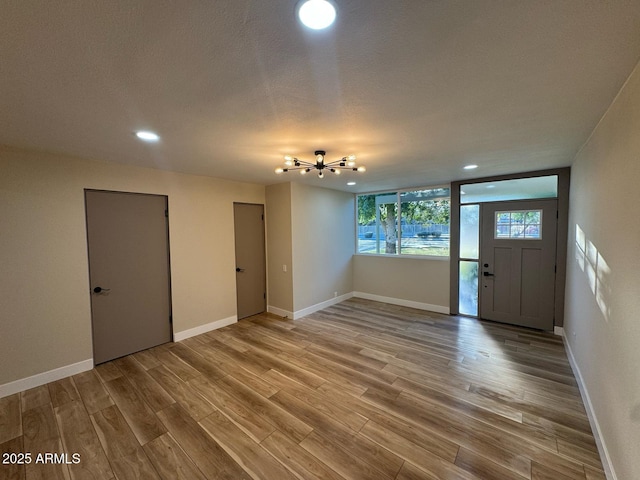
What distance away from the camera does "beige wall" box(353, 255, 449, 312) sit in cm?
502

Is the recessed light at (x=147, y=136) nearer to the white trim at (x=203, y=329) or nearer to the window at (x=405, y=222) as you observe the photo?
the white trim at (x=203, y=329)

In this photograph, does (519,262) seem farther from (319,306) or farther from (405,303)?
(319,306)

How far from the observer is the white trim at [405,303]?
503cm

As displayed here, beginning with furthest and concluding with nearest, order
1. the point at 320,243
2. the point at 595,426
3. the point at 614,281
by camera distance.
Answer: the point at 320,243, the point at 595,426, the point at 614,281

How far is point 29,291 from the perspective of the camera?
8.91 ft

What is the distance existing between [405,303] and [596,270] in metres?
3.54

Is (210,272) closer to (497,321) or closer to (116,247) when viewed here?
(116,247)

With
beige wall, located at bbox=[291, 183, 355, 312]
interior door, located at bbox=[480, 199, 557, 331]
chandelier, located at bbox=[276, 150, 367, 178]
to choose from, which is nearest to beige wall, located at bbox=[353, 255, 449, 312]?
beige wall, located at bbox=[291, 183, 355, 312]

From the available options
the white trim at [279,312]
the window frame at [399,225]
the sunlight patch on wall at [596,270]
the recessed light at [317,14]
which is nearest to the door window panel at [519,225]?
the window frame at [399,225]

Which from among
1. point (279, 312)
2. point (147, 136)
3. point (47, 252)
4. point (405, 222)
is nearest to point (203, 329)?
point (279, 312)

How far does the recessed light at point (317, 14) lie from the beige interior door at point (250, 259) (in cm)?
385

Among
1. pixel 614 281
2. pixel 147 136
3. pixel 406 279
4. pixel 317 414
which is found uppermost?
pixel 147 136

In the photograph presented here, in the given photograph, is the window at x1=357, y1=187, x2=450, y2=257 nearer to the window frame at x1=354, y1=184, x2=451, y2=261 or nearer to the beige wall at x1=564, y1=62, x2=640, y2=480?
the window frame at x1=354, y1=184, x2=451, y2=261

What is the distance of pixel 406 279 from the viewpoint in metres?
5.45
